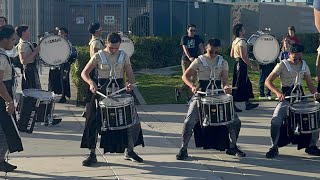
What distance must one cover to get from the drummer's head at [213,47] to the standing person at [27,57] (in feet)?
12.4

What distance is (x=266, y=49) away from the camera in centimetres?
1614

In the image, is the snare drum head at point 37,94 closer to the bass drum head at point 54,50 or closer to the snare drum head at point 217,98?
the snare drum head at point 217,98

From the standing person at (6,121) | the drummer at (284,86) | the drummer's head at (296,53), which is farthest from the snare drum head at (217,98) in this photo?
the standing person at (6,121)

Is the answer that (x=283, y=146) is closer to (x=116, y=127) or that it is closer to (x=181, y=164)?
(x=181, y=164)

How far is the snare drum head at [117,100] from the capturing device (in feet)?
29.6

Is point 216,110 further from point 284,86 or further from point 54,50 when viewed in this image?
point 54,50

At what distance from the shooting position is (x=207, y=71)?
9.83 meters

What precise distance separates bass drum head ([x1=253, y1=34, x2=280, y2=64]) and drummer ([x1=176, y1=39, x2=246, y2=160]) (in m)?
6.36

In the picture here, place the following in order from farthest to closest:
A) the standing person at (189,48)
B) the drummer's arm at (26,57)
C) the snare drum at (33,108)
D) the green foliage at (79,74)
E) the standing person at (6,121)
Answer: the standing person at (189,48), the green foliage at (79,74), the drummer's arm at (26,57), the snare drum at (33,108), the standing person at (6,121)

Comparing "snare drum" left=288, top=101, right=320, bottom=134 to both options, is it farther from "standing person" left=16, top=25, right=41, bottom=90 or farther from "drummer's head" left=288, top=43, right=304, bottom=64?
"standing person" left=16, top=25, right=41, bottom=90

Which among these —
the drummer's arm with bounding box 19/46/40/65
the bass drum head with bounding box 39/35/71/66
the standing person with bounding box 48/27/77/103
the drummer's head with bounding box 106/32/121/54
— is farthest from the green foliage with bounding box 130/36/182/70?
the drummer's head with bounding box 106/32/121/54

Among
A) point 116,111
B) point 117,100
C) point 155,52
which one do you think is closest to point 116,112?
point 116,111

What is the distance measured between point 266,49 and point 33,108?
7.12m

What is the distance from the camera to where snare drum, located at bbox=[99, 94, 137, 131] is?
9.04 metres
